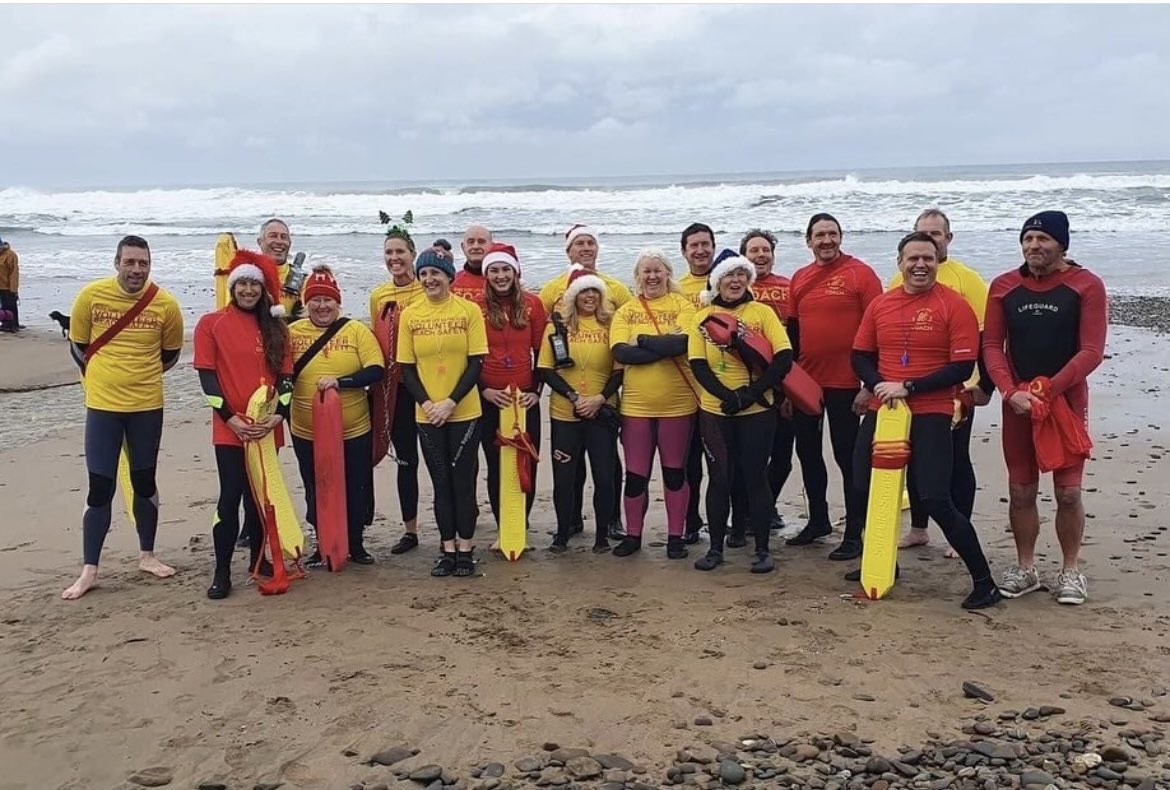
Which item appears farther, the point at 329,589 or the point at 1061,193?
the point at 1061,193

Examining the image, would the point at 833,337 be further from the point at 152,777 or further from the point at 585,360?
the point at 152,777

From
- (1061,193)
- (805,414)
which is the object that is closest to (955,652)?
(805,414)

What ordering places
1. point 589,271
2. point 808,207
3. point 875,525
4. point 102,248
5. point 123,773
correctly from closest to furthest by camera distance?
point 123,773, point 875,525, point 589,271, point 102,248, point 808,207

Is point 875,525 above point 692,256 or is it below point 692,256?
below

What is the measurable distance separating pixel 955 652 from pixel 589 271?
3170mm

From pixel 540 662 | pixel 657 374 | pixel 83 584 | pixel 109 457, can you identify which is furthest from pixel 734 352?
pixel 83 584

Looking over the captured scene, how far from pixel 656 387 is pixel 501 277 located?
1111mm

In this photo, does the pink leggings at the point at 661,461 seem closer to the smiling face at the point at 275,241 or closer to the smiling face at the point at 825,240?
the smiling face at the point at 825,240

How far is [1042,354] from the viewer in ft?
16.2

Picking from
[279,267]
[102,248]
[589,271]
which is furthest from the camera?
[102,248]

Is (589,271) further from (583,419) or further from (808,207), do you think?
(808,207)

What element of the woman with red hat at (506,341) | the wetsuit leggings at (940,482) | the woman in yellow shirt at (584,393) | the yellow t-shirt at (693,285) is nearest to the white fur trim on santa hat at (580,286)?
the woman in yellow shirt at (584,393)

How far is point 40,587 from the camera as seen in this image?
5.48m

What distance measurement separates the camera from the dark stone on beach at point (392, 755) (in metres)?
3.61
